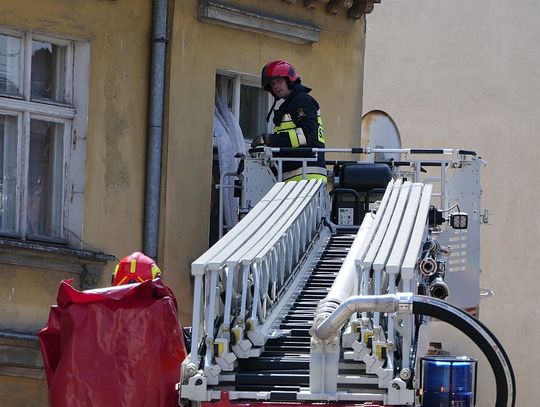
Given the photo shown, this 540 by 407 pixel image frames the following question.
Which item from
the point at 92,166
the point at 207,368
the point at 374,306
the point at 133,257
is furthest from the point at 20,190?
the point at 374,306

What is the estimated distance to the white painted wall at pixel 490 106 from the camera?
24.0m

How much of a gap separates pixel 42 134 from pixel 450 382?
17.5ft

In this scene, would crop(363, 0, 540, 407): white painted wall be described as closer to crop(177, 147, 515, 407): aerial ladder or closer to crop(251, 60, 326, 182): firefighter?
crop(251, 60, 326, 182): firefighter

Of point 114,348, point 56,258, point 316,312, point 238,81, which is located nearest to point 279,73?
point 238,81

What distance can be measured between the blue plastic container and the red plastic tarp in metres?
1.52

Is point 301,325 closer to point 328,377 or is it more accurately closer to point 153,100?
point 328,377

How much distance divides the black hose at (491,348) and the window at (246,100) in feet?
22.0

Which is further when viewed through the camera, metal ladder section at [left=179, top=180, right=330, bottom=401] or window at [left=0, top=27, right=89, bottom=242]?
window at [left=0, top=27, right=89, bottom=242]

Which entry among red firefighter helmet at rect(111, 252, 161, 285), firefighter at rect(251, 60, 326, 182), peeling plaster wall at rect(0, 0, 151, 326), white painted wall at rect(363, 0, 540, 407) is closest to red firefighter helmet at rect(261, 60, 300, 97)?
firefighter at rect(251, 60, 326, 182)

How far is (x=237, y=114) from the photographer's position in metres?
13.8

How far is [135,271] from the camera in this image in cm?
873

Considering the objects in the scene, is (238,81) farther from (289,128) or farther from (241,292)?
(241,292)

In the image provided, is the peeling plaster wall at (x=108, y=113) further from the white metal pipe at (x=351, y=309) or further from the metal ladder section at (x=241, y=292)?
the white metal pipe at (x=351, y=309)

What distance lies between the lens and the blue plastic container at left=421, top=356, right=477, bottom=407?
24.9 ft
